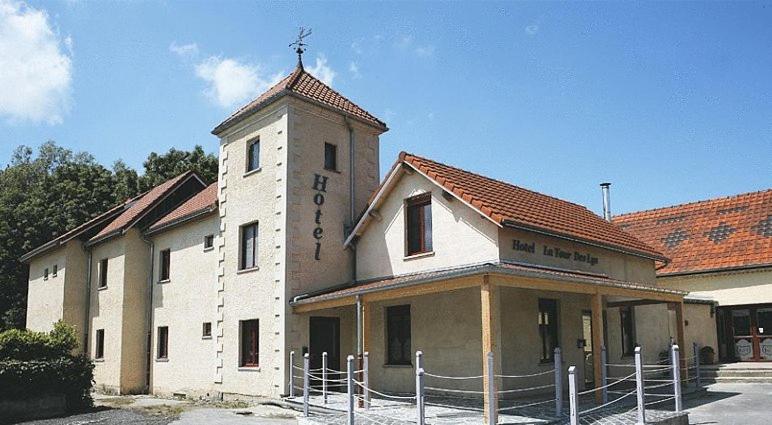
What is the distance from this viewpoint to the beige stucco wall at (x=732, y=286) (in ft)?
68.7

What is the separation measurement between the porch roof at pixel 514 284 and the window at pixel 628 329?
114 inches

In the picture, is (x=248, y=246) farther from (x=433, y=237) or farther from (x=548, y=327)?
(x=548, y=327)

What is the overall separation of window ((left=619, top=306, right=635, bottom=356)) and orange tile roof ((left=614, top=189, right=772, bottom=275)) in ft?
15.8

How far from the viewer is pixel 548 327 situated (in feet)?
51.2

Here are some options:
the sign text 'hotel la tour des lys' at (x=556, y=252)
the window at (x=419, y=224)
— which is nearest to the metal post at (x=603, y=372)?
the sign text 'hotel la tour des lys' at (x=556, y=252)

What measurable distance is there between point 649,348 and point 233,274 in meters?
12.5

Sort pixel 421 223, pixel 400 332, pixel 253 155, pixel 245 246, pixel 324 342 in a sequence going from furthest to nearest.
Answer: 1. pixel 253 155
2. pixel 245 246
3. pixel 324 342
4. pixel 400 332
5. pixel 421 223

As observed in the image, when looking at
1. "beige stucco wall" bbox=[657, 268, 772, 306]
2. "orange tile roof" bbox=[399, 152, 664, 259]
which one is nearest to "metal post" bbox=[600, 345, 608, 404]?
"orange tile roof" bbox=[399, 152, 664, 259]

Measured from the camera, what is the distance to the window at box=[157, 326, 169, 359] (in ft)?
70.6

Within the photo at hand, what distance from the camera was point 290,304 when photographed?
1611cm

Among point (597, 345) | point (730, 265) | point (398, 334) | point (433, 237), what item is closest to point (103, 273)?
point (398, 334)

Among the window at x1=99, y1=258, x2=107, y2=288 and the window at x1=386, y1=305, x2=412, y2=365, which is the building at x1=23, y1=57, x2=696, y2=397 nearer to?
the window at x1=386, y1=305, x2=412, y2=365

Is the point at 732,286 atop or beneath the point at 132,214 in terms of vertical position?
beneath

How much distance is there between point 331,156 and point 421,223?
376 cm
